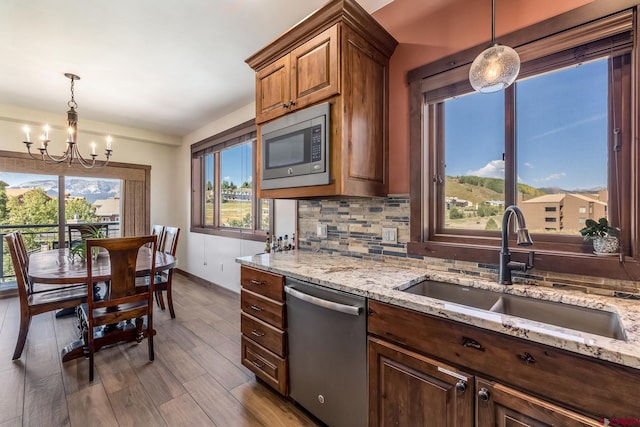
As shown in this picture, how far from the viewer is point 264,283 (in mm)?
1864

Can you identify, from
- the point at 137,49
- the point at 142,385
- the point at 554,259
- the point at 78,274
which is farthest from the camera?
the point at 137,49

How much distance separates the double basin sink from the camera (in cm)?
110

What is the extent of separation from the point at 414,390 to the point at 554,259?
35.8 inches

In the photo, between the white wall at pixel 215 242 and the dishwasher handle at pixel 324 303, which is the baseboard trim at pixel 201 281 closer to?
the white wall at pixel 215 242

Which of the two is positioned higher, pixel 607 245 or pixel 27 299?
pixel 607 245

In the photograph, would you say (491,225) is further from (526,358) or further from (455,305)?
(526,358)

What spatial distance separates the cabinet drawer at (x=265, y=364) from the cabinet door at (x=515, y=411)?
1.13m

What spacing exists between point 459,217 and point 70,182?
209 inches

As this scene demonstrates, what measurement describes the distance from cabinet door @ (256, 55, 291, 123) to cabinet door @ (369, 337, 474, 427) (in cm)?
162

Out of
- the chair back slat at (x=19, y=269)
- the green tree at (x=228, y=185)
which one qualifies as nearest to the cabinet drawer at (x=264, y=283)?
the chair back slat at (x=19, y=269)

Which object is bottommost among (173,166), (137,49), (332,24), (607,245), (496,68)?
(607,245)

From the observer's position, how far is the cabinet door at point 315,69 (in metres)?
1.68

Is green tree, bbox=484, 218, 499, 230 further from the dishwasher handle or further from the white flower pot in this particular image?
the dishwasher handle

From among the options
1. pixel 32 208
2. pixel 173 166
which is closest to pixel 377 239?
pixel 173 166
